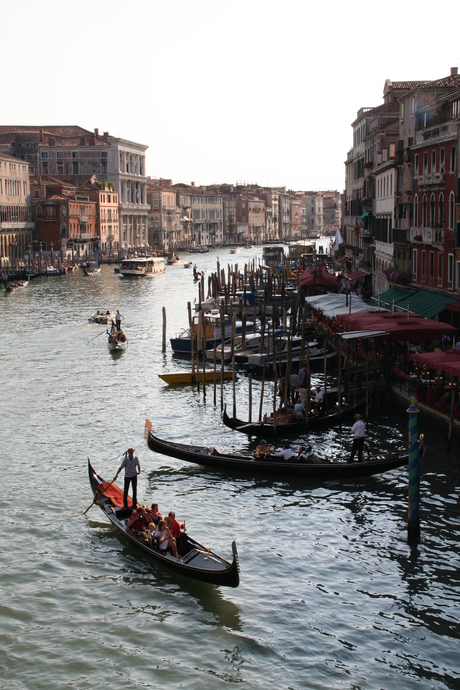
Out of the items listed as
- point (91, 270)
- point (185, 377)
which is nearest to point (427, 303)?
point (185, 377)

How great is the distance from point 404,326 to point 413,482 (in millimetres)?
8481

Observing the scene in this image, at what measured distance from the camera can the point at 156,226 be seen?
117 m

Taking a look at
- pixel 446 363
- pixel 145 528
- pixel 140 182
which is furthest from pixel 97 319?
pixel 140 182

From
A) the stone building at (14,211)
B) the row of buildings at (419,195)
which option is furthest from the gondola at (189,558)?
the stone building at (14,211)

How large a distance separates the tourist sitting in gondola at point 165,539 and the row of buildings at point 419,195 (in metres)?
15.0

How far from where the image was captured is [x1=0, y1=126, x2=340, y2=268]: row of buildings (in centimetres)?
7944

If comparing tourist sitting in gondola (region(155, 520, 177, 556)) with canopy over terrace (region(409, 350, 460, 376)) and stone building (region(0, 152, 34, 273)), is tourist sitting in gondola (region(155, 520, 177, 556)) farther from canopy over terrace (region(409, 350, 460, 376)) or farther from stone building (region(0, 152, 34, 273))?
stone building (region(0, 152, 34, 273))

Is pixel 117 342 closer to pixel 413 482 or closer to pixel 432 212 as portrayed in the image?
pixel 432 212

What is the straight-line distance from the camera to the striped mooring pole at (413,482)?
41.9ft

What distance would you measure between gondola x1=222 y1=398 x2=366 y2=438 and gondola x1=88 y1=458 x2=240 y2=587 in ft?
17.0

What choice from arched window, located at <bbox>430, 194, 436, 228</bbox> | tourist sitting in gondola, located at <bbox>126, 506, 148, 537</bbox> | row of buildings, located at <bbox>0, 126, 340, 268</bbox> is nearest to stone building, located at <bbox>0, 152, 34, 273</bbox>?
row of buildings, located at <bbox>0, 126, 340, 268</bbox>

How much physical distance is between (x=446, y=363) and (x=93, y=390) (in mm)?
11163

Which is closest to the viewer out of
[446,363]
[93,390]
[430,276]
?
[446,363]

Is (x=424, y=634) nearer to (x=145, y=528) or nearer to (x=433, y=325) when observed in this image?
(x=145, y=528)
